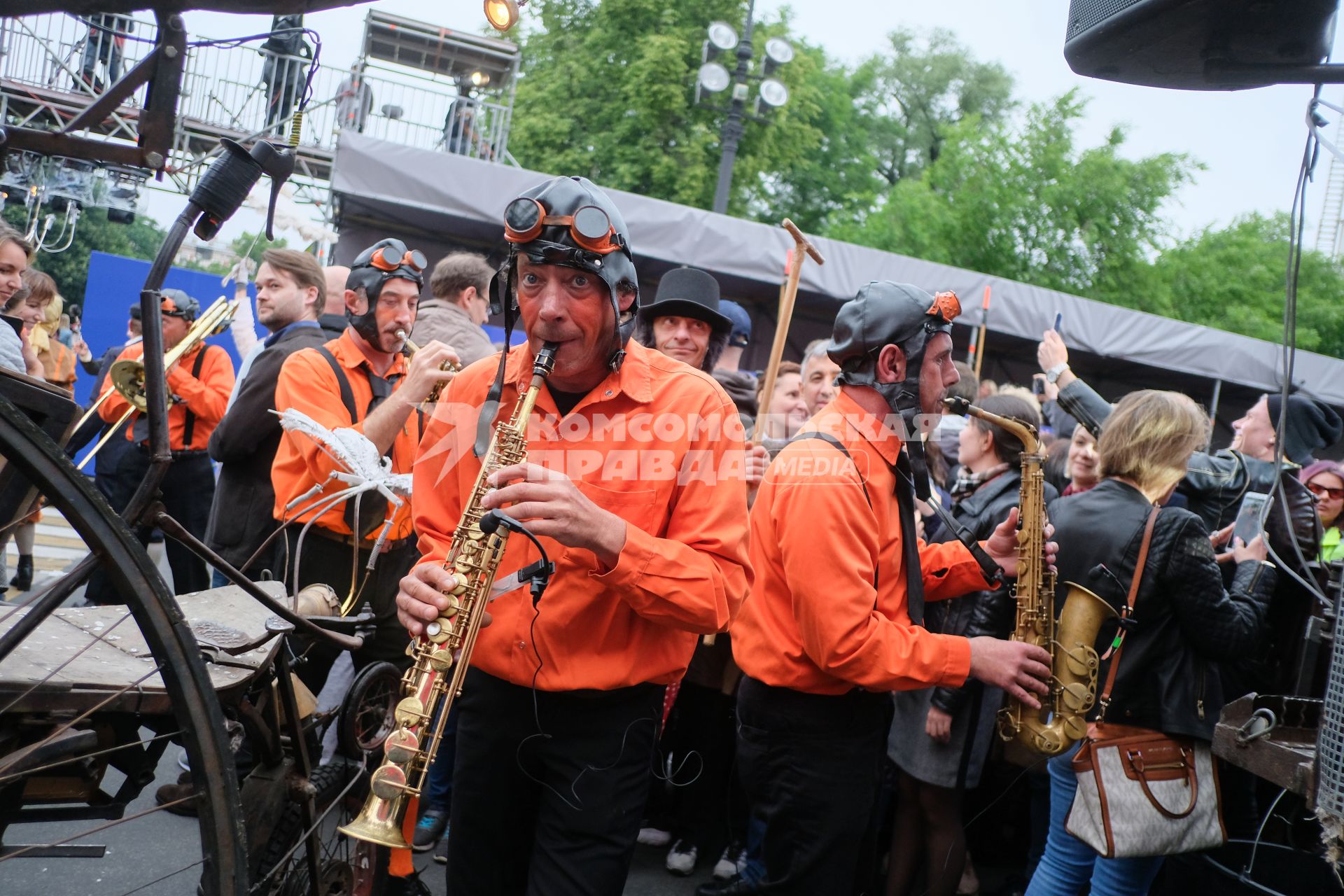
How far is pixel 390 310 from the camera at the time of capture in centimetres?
404

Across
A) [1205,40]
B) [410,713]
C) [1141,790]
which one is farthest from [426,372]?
[1141,790]

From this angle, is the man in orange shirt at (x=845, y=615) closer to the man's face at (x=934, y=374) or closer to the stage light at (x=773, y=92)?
the man's face at (x=934, y=374)

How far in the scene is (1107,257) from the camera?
72.1 feet

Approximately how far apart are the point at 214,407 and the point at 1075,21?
15.8ft

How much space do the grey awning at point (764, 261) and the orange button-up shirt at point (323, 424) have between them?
5.52 m

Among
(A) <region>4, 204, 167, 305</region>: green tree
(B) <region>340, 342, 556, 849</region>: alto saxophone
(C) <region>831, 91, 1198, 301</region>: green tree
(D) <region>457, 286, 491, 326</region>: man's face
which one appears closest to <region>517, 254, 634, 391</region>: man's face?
(B) <region>340, 342, 556, 849</region>: alto saxophone

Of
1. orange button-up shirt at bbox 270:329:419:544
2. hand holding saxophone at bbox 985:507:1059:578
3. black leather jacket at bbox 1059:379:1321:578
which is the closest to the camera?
hand holding saxophone at bbox 985:507:1059:578

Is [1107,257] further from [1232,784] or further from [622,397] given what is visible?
[622,397]

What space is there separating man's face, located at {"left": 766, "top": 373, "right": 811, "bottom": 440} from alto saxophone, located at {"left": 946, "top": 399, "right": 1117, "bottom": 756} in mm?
2049

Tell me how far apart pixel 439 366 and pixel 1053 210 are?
2104cm

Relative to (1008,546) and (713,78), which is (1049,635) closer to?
(1008,546)

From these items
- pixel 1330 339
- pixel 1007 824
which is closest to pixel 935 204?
pixel 1330 339

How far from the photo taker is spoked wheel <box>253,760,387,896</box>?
272 cm

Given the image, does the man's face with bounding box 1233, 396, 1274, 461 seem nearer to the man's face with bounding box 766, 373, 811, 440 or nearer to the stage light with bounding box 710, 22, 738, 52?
the man's face with bounding box 766, 373, 811, 440
